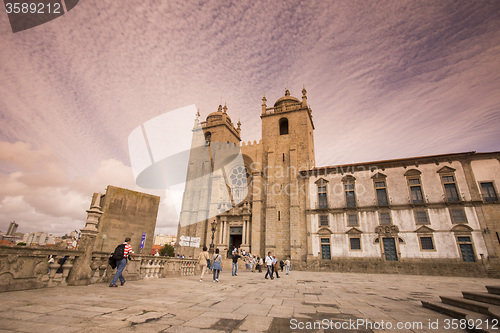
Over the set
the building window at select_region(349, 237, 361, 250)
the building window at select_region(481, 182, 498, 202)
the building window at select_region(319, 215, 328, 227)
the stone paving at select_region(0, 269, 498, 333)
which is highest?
the building window at select_region(481, 182, 498, 202)

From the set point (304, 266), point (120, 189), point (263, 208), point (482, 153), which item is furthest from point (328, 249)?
point (120, 189)

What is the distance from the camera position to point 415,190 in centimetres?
2167

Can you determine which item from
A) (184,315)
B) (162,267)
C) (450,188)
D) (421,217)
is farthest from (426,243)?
(184,315)

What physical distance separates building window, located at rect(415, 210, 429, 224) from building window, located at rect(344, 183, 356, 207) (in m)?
5.23

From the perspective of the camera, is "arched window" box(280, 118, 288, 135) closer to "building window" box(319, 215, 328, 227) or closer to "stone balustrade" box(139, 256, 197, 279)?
"building window" box(319, 215, 328, 227)

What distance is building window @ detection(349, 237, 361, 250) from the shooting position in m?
21.8

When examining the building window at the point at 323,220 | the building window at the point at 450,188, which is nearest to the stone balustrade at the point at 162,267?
the building window at the point at 323,220

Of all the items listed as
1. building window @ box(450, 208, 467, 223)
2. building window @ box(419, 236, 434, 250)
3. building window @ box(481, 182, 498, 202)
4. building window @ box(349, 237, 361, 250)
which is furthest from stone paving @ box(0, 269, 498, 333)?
building window @ box(481, 182, 498, 202)

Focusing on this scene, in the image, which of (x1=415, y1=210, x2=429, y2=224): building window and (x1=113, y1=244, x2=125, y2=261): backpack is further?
(x1=415, y1=210, x2=429, y2=224): building window

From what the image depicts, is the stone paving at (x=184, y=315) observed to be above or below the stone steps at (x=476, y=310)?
below

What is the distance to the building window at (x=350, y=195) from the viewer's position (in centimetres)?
2333

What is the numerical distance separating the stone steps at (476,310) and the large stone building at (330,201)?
17.9m

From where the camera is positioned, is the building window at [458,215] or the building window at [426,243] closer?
the building window at [458,215]

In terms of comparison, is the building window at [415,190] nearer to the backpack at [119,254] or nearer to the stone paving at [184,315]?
the stone paving at [184,315]
